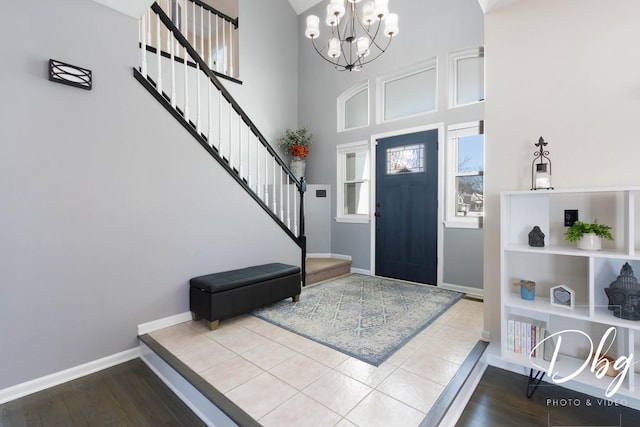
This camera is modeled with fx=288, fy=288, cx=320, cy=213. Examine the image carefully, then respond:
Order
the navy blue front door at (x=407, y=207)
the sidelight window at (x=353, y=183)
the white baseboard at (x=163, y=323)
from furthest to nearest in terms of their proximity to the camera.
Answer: the sidelight window at (x=353, y=183) → the navy blue front door at (x=407, y=207) → the white baseboard at (x=163, y=323)

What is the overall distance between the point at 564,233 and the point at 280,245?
2835 millimetres

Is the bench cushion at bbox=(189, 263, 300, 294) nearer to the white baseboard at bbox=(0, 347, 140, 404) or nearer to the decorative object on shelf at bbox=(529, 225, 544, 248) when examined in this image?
the white baseboard at bbox=(0, 347, 140, 404)

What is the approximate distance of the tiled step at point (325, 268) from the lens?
4284 millimetres

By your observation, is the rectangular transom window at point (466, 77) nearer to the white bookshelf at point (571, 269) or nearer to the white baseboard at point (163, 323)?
the white bookshelf at point (571, 269)

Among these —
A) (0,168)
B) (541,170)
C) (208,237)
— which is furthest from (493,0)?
(0,168)

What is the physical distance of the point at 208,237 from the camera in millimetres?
2973

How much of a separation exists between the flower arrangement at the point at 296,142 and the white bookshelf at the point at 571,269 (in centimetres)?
367

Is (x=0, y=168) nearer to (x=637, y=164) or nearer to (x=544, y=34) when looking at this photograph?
(x=544, y=34)

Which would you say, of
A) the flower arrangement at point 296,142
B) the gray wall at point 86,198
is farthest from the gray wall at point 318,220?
the gray wall at point 86,198

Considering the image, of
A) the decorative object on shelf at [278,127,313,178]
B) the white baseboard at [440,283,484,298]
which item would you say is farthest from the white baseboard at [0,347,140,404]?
the white baseboard at [440,283,484,298]

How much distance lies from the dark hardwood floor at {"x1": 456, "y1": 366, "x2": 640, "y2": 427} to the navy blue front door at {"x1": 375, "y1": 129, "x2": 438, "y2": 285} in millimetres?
2133

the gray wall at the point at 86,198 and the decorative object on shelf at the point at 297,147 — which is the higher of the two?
the decorative object on shelf at the point at 297,147

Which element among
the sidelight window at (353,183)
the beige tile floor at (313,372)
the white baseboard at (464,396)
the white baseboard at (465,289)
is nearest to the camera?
the beige tile floor at (313,372)

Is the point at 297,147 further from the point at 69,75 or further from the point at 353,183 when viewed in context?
the point at 69,75
